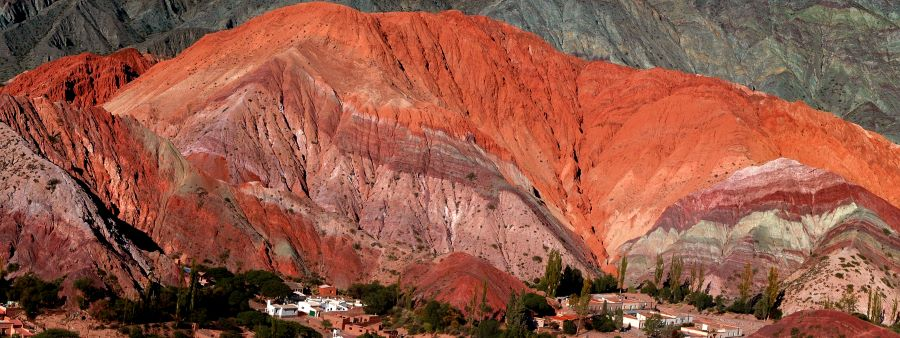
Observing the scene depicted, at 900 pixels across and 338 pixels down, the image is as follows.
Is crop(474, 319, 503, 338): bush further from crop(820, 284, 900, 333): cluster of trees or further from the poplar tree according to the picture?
the poplar tree

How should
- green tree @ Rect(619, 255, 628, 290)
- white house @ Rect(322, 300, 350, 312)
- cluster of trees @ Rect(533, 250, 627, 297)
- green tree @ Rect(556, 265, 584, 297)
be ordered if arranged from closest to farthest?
white house @ Rect(322, 300, 350, 312), cluster of trees @ Rect(533, 250, 627, 297), green tree @ Rect(556, 265, 584, 297), green tree @ Rect(619, 255, 628, 290)

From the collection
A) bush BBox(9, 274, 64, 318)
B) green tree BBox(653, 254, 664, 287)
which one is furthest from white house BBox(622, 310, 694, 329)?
bush BBox(9, 274, 64, 318)

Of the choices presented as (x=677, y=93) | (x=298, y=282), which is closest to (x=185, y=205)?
(x=298, y=282)

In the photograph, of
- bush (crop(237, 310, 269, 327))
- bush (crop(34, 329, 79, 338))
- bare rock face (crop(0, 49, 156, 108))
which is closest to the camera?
bush (crop(34, 329, 79, 338))

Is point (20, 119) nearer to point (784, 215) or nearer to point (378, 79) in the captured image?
point (378, 79)

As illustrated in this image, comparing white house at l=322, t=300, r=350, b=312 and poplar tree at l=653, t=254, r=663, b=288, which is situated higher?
poplar tree at l=653, t=254, r=663, b=288

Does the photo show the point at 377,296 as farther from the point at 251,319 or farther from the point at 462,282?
the point at 251,319

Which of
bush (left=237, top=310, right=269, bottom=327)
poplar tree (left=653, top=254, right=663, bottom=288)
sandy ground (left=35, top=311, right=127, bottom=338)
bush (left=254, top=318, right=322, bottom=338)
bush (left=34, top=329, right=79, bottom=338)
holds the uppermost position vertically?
poplar tree (left=653, top=254, right=663, bottom=288)

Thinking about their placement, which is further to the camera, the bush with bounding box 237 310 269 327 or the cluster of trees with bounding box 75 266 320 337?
the bush with bounding box 237 310 269 327

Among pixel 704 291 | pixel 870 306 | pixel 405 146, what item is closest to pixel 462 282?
pixel 704 291
